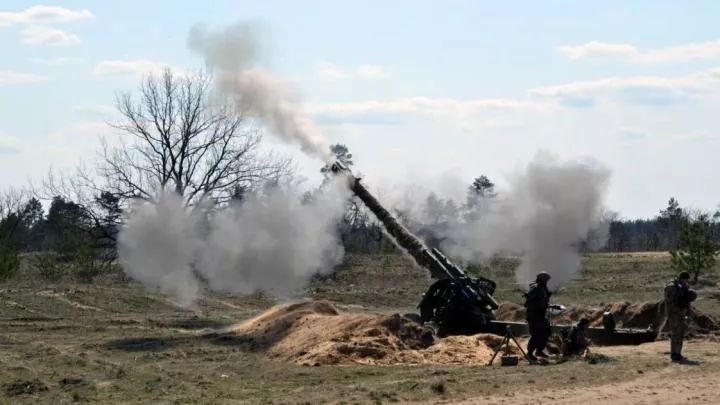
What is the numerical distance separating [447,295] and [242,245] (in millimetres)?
8205

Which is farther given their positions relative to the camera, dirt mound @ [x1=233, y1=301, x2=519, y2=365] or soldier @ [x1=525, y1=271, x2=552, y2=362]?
dirt mound @ [x1=233, y1=301, x2=519, y2=365]

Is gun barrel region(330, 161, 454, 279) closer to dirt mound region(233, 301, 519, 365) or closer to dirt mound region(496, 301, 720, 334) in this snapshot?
dirt mound region(496, 301, 720, 334)

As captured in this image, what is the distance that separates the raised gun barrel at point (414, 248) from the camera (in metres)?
24.4

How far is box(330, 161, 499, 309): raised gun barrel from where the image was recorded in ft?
80.1

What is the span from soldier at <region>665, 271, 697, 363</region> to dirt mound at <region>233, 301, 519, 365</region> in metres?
3.48

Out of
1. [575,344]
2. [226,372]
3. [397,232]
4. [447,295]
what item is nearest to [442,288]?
[447,295]

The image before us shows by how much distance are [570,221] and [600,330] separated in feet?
31.0

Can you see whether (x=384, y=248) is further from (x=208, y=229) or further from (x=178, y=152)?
(x=208, y=229)

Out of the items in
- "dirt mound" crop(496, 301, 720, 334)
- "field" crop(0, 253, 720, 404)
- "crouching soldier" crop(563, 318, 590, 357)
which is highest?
"dirt mound" crop(496, 301, 720, 334)

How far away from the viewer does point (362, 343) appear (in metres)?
20.0

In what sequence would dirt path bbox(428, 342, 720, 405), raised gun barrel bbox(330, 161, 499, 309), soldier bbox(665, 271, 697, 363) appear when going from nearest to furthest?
dirt path bbox(428, 342, 720, 405) → soldier bbox(665, 271, 697, 363) → raised gun barrel bbox(330, 161, 499, 309)

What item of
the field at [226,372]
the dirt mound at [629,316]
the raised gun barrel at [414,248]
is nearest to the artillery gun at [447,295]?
the raised gun barrel at [414,248]

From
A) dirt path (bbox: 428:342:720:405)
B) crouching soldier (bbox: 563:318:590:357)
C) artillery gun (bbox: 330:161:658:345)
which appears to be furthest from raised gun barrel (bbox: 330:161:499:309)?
dirt path (bbox: 428:342:720:405)

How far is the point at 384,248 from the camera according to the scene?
54656 millimetres
